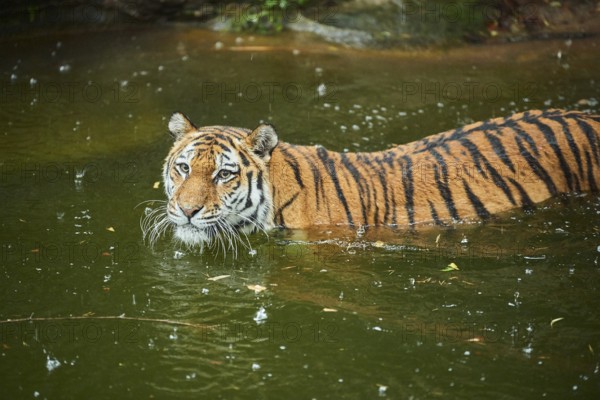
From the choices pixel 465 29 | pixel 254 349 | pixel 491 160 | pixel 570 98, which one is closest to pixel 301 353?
pixel 254 349

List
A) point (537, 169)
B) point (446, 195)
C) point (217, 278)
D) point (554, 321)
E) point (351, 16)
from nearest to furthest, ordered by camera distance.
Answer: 1. point (554, 321)
2. point (217, 278)
3. point (446, 195)
4. point (537, 169)
5. point (351, 16)

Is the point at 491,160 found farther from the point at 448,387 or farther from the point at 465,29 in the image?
the point at 465,29

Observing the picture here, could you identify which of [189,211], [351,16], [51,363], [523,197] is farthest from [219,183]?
[351,16]

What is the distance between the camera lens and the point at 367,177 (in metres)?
5.64

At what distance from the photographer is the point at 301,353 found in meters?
4.37

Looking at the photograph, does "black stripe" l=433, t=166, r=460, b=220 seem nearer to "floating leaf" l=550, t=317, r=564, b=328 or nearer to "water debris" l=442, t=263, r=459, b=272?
"water debris" l=442, t=263, r=459, b=272

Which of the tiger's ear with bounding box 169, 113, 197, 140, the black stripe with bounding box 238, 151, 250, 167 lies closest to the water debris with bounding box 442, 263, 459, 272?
the black stripe with bounding box 238, 151, 250, 167

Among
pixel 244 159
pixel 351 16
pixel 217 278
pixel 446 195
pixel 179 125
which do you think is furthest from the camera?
pixel 351 16

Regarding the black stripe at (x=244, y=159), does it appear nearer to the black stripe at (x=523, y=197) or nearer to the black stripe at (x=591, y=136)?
the black stripe at (x=523, y=197)

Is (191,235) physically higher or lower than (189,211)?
lower

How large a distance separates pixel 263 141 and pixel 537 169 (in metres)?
1.88

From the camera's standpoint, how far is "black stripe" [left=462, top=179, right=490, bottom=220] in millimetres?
5703

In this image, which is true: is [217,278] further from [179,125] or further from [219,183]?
[179,125]

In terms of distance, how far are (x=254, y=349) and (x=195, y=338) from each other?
0.33m
